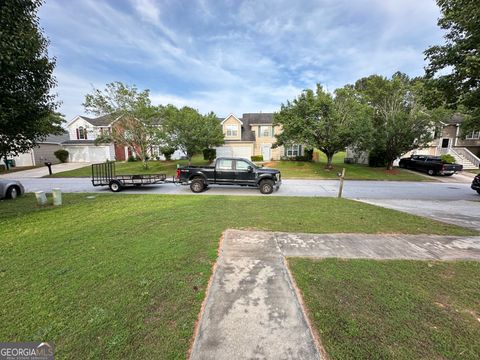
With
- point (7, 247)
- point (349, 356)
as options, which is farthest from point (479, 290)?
point (7, 247)

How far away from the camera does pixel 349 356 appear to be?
6.99 ft

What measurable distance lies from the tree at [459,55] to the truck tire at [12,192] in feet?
58.2

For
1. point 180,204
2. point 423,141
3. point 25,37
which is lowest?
point 180,204

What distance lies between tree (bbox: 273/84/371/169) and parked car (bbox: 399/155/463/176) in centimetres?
733

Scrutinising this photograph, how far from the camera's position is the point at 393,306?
112 inches

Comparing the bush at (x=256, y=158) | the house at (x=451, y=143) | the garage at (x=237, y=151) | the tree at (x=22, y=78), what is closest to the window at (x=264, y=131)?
the garage at (x=237, y=151)

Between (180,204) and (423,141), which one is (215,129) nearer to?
(180,204)

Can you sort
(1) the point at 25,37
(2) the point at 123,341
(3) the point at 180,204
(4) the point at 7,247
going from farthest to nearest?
1. (3) the point at 180,204
2. (1) the point at 25,37
3. (4) the point at 7,247
4. (2) the point at 123,341

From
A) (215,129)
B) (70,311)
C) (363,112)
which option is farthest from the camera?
(215,129)

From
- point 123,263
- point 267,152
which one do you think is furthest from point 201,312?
point 267,152

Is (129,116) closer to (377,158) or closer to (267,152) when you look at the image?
(267,152)

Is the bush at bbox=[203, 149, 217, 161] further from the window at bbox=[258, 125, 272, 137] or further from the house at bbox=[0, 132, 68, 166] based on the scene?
the house at bbox=[0, 132, 68, 166]

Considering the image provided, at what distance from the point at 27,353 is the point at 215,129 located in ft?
71.8

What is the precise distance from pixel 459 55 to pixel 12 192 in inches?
749
